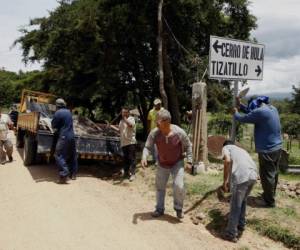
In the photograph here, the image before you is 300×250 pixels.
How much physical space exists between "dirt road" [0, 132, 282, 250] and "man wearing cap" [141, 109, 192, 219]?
41 centimetres

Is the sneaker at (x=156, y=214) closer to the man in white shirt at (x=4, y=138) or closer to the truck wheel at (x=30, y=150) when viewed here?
the truck wheel at (x=30, y=150)

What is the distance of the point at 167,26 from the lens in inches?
560

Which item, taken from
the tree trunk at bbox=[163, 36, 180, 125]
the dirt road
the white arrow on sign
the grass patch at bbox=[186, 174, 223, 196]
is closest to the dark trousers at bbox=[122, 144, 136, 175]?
the dirt road

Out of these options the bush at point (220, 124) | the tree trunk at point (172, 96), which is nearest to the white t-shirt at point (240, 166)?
the tree trunk at point (172, 96)

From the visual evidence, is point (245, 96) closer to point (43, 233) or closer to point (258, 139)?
point (258, 139)

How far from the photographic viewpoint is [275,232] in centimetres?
641

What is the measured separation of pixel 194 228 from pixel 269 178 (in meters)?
1.47

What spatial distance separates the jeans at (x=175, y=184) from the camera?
23.2ft

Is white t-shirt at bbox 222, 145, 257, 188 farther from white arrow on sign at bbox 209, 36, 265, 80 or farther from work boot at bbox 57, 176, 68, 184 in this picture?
work boot at bbox 57, 176, 68, 184

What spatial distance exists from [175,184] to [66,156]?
386 cm

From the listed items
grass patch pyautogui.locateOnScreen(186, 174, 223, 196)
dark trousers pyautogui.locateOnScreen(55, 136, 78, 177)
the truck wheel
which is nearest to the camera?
grass patch pyautogui.locateOnScreen(186, 174, 223, 196)

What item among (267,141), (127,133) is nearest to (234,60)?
(267,141)

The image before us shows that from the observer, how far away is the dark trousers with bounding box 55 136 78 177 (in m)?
9.80

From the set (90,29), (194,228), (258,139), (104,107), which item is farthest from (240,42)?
(104,107)
